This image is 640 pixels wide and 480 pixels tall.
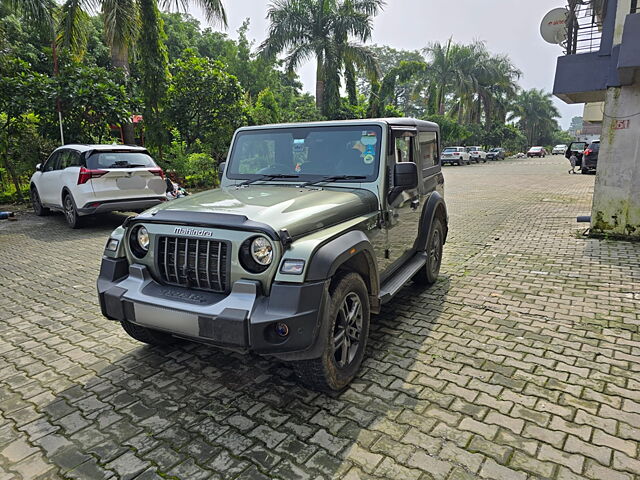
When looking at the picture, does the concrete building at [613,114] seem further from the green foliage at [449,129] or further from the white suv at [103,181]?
the green foliage at [449,129]

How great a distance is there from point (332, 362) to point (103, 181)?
23.8ft

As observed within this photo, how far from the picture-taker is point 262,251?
2.81 meters

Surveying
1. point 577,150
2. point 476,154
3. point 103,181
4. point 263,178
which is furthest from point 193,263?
point 476,154

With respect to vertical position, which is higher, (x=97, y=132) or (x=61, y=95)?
(x=61, y=95)

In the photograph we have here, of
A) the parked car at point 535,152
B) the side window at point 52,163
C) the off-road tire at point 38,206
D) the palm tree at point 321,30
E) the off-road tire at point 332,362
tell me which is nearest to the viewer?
the off-road tire at point 332,362

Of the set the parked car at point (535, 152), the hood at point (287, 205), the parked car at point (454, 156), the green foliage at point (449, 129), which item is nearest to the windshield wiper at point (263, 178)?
the hood at point (287, 205)

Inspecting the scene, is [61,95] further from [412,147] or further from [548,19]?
[548,19]

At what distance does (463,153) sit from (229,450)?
37.4 meters

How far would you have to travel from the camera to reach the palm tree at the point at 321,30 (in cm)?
2392

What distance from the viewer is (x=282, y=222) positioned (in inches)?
113

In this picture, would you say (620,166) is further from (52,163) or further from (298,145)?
(52,163)

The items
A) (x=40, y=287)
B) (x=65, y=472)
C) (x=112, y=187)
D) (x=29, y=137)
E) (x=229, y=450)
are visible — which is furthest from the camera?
(x=29, y=137)

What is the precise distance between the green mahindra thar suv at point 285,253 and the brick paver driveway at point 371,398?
362mm

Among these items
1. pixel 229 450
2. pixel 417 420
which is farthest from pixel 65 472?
pixel 417 420
